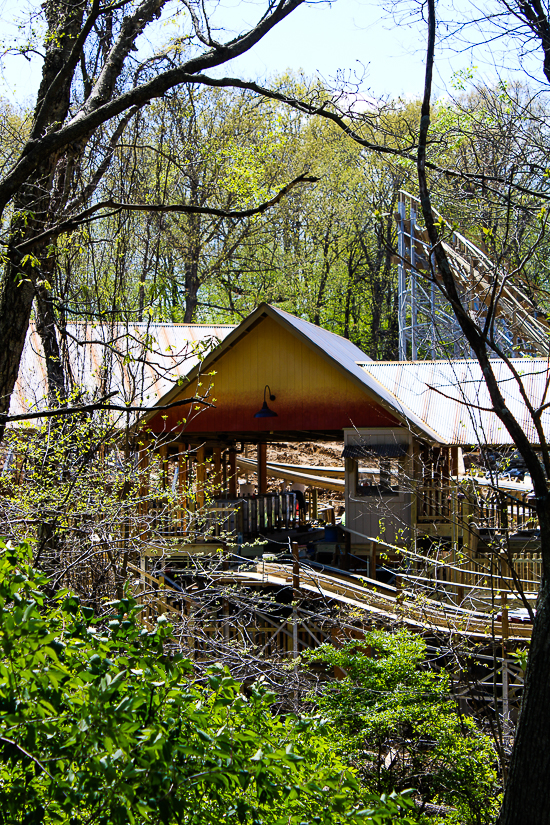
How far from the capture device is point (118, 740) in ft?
7.63

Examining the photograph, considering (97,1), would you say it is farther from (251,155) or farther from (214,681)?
(251,155)

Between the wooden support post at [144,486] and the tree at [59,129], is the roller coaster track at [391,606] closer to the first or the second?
the wooden support post at [144,486]

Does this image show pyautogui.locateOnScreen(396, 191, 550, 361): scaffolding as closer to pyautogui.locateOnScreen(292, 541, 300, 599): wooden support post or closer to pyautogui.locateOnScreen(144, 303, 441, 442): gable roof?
pyautogui.locateOnScreen(144, 303, 441, 442): gable roof

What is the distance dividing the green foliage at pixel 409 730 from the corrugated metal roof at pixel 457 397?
5.54 meters

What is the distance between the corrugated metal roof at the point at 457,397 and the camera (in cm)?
1413

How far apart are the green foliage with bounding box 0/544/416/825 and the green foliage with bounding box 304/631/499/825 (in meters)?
5.14

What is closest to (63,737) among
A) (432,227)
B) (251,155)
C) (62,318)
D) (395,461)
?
(432,227)

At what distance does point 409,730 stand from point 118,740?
7003 mm

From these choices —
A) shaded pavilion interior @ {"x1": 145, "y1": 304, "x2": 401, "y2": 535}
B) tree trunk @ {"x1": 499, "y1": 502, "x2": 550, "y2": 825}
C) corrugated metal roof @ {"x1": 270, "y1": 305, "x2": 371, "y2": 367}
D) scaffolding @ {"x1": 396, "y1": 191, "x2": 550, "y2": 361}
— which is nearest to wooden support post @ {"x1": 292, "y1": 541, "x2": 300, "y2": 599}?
shaded pavilion interior @ {"x1": 145, "y1": 304, "x2": 401, "y2": 535}

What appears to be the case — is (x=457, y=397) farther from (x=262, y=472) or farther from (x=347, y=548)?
(x=262, y=472)

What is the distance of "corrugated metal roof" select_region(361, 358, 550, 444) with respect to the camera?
46.4 ft

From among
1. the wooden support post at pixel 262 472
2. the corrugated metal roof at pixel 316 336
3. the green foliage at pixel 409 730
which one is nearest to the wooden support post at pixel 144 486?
the green foliage at pixel 409 730

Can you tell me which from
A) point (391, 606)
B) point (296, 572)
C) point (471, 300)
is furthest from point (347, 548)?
point (471, 300)

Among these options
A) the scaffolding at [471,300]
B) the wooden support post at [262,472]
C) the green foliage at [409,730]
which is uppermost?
the scaffolding at [471,300]
